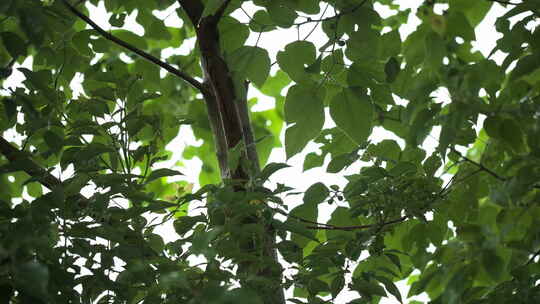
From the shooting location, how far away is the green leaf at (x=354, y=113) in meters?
1.09

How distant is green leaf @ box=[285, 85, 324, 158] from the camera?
3.61 ft

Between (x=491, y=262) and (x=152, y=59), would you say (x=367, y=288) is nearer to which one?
(x=491, y=262)

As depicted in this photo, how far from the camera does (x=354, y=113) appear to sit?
3.60ft

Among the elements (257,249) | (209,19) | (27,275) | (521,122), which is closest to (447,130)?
(521,122)

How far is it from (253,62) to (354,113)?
0.22 m

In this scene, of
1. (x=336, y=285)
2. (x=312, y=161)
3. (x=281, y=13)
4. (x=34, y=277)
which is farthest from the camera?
(x=312, y=161)

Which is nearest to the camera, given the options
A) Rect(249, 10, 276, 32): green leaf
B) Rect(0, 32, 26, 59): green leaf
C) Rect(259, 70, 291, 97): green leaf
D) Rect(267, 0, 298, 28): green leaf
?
Rect(0, 32, 26, 59): green leaf

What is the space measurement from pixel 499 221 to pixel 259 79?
0.51m

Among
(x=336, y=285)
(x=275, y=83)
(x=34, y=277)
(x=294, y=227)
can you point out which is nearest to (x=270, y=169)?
(x=294, y=227)

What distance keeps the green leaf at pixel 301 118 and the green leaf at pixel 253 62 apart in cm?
9

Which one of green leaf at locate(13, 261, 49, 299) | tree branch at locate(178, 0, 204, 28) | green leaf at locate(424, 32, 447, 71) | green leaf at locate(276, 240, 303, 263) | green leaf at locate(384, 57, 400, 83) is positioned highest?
tree branch at locate(178, 0, 204, 28)

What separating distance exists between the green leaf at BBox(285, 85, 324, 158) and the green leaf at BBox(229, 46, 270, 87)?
0.09 m

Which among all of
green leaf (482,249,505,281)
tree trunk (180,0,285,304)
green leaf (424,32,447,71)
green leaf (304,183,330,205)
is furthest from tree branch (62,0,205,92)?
green leaf (482,249,505,281)

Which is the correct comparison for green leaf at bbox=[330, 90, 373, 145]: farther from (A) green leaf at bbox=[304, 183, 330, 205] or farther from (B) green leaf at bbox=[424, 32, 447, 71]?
(B) green leaf at bbox=[424, 32, 447, 71]
